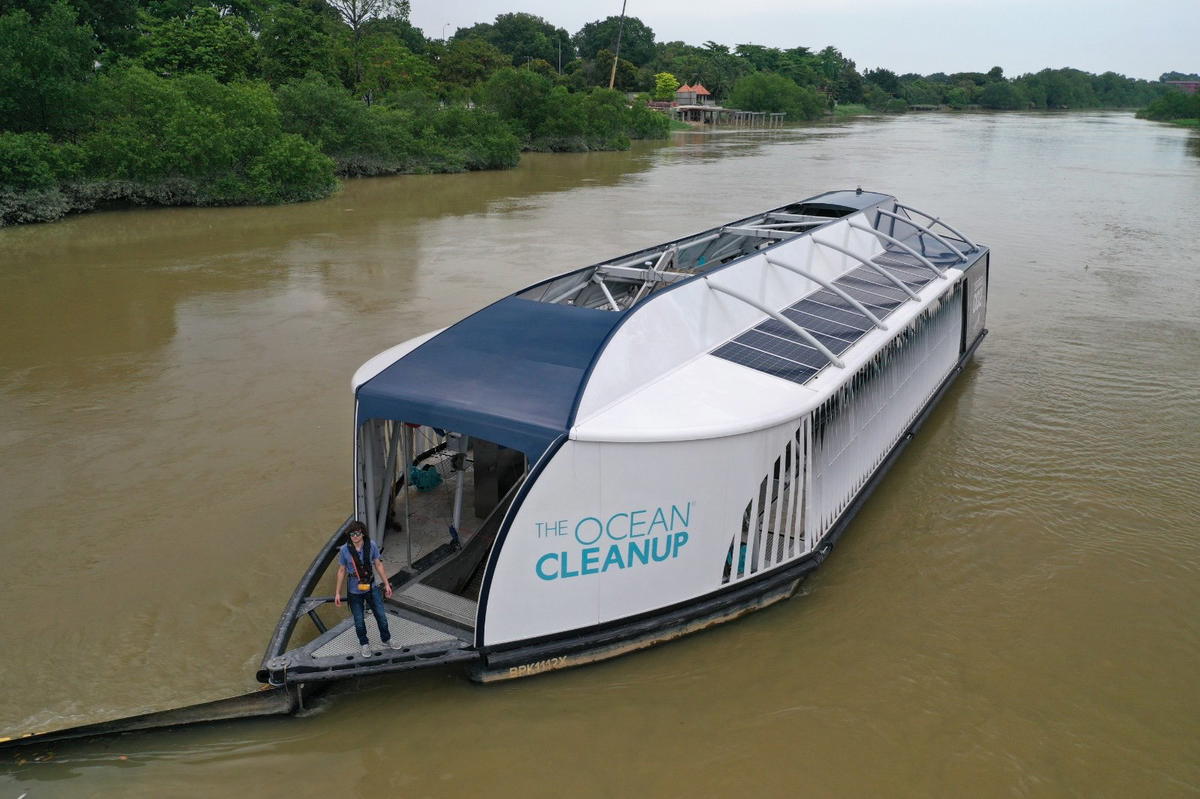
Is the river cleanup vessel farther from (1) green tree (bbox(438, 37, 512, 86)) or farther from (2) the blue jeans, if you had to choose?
(1) green tree (bbox(438, 37, 512, 86))

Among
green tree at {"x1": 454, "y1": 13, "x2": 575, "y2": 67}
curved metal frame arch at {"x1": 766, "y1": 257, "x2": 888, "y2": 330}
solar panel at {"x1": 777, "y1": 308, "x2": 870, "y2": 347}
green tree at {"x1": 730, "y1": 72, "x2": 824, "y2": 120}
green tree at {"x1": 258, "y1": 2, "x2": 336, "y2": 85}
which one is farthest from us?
green tree at {"x1": 454, "y1": 13, "x2": 575, "y2": 67}

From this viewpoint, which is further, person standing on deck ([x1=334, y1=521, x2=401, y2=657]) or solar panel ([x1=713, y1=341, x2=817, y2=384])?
solar panel ([x1=713, y1=341, x2=817, y2=384])

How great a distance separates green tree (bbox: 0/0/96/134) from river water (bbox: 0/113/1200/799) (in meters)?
10.2

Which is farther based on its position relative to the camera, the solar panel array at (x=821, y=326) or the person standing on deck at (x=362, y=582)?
the solar panel array at (x=821, y=326)

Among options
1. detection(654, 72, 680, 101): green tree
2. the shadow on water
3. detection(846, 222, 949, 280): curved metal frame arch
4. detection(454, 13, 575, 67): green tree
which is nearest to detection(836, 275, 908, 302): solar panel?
detection(846, 222, 949, 280): curved metal frame arch

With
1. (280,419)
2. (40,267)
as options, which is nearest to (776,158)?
(40,267)

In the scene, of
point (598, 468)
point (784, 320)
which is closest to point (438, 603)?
point (598, 468)

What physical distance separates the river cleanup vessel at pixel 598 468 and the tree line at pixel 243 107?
24.0 metres

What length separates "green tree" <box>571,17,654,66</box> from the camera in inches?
5059

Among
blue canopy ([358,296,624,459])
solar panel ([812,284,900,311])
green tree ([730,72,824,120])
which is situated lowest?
blue canopy ([358,296,624,459])

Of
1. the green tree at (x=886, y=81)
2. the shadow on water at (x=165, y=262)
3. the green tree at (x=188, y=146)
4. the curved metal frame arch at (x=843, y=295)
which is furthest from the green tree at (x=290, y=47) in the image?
the green tree at (x=886, y=81)

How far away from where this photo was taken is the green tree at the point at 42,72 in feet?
85.6

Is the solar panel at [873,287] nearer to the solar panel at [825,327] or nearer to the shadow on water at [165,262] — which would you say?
the solar panel at [825,327]

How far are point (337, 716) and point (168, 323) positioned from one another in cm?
1266
